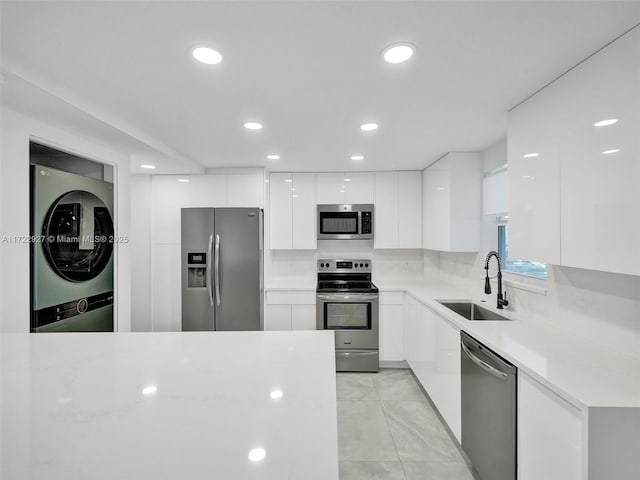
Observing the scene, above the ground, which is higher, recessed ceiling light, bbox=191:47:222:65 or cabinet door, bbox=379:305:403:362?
recessed ceiling light, bbox=191:47:222:65

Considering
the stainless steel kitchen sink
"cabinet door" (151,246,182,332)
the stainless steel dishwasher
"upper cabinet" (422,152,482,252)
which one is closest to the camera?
the stainless steel dishwasher

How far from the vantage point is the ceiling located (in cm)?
111

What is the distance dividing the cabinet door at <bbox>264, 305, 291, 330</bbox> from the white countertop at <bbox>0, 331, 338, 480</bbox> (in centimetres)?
214

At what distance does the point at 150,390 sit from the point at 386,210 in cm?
329

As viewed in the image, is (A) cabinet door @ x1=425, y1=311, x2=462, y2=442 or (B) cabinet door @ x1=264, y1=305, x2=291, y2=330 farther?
(B) cabinet door @ x1=264, y1=305, x2=291, y2=330

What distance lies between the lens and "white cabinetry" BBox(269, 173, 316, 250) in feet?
12.7

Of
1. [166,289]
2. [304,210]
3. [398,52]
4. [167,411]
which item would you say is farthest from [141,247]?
[398,52]

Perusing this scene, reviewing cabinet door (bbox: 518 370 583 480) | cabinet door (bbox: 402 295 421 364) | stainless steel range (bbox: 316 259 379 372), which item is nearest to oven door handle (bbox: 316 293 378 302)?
stainless steel range (bbox: 316 259 379 372)

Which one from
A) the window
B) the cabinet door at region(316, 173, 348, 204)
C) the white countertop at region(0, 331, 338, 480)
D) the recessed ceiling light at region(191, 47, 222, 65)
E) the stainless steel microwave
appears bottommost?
the white countertop at region(0, 331, 338, 480)

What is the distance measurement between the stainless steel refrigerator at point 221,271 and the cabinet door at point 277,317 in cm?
16

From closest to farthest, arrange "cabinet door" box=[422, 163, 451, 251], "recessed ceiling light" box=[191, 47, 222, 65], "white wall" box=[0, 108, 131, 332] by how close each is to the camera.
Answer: "recessed ceiling light" box=[191, 47, 222, 65] → "white wall" box=[0, 108, 131, 332] → "cabinet door" box=[422, 163, 451, 251]

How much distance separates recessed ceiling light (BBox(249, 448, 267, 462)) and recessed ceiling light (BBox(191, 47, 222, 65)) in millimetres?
A: 1464

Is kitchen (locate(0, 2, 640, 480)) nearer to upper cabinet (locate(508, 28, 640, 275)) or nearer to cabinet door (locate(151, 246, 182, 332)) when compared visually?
upper cabinet (locate(508, 28, 640, 275))

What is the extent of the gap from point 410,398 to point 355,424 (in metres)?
0.70
